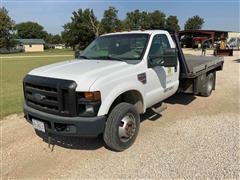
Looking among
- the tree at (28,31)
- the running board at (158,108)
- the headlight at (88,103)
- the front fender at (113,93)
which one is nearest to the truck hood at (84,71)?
the headlight at (88,103)

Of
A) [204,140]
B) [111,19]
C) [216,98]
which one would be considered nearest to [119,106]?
[204,140]

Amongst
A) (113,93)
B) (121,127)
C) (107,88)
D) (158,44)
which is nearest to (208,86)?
(158,44)

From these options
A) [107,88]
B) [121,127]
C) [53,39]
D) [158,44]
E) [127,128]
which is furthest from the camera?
[53,39]

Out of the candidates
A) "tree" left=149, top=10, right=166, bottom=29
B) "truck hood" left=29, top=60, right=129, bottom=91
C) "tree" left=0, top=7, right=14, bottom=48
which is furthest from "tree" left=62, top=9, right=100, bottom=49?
"truck hood" left=29, top=60, right=129, bottom=91

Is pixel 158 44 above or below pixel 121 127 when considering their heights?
above

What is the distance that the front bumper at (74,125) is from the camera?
3.44m

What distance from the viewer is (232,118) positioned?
18.2ft

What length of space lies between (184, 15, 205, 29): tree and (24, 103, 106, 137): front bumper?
329 ft

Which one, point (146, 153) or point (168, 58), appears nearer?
point (146, 153)

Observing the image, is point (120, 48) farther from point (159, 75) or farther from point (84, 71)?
point (84, 71)

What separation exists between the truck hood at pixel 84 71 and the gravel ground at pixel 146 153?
1252 mm

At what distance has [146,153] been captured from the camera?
13.1ft

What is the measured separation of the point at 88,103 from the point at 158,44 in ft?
7.40

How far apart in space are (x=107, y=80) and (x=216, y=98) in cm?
490
